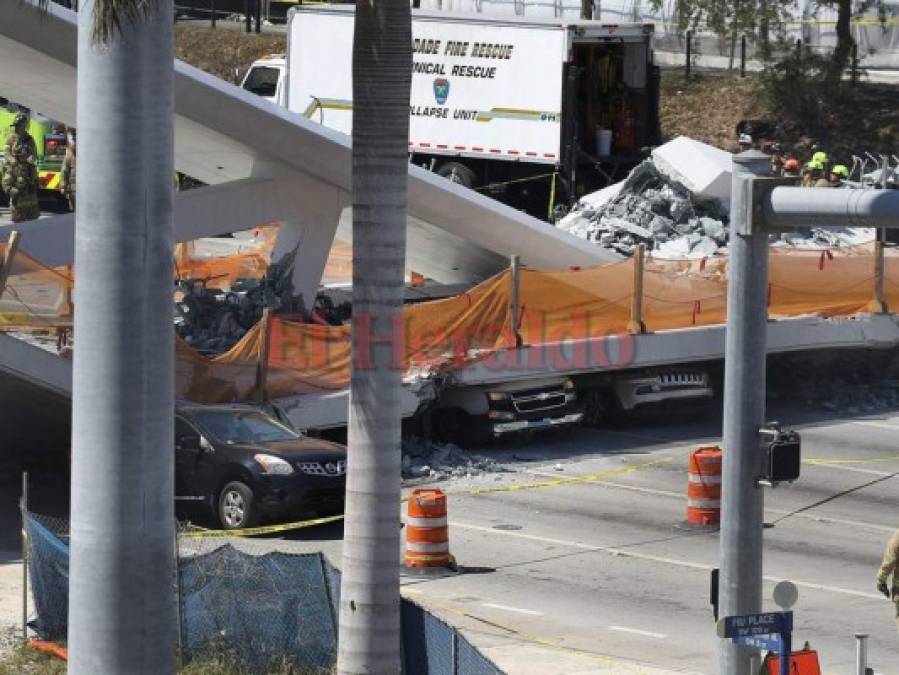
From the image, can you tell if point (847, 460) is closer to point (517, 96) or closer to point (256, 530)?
point (256, 530)

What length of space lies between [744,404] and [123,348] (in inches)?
203

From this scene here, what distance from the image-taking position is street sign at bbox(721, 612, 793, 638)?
36.7 ft

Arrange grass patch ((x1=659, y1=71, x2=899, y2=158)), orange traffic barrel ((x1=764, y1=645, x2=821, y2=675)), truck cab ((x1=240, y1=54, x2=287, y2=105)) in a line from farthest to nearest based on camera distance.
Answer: grass patch ((x1=659, y1=71, x2=899, y2=158)) → truck cab ((x1=240, y1=54, x2=287, y2=105)) → orange traffic barrel ((x1=764, y1=645, x2=821, y2=675))

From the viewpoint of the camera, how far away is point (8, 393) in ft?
66.8

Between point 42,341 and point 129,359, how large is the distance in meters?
11.4

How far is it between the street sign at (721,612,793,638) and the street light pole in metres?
0.94

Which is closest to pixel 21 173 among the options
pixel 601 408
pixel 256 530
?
pixel 601 408

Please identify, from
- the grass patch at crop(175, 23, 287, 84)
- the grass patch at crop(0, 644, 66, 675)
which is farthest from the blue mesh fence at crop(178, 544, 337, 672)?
the grass patch at crop(175, 23, 287, 84)

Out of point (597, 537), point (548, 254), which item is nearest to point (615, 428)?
point (548, 254)

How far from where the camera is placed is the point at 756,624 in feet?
36.8

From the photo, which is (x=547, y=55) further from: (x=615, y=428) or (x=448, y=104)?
(x=615, y=428)

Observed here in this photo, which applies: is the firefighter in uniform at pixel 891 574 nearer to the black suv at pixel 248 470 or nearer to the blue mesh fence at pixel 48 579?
the blue mesh fence at pixel 48 579

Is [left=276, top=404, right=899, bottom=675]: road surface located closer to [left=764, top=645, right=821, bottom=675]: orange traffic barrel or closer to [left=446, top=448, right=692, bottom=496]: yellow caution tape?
[left=446, top=448, right=692, bottom=496]: yellow caution tape

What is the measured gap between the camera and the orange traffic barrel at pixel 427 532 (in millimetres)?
17094
